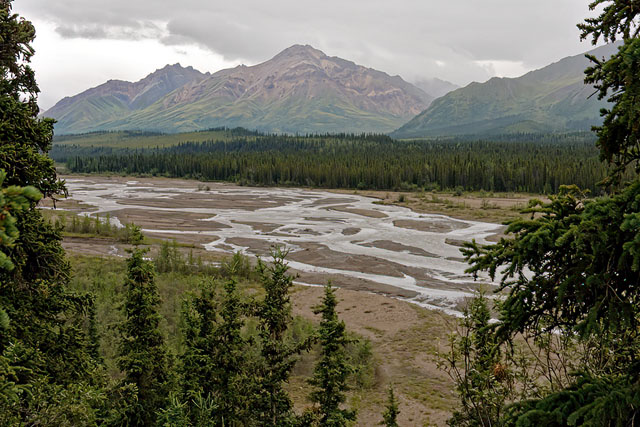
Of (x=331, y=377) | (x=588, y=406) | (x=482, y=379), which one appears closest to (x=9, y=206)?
(x=588, y=406)


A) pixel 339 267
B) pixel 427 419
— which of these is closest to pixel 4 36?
pixel 427 419

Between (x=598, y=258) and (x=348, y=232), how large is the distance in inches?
2005

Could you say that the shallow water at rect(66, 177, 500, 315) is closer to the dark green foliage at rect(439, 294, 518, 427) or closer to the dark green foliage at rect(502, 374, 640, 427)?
the dark green foliage at rect(439, 294, 518, 427)

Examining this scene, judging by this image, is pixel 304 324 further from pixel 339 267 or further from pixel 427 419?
pixel 339 267

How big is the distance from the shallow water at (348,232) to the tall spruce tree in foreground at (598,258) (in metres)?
21.5

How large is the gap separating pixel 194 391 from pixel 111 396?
246cm

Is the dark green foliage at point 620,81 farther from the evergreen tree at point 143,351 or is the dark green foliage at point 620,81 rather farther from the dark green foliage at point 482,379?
the evergreen tree at point 143,351

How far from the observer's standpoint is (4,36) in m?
8.60

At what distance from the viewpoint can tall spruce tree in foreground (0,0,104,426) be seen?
24.3 feet

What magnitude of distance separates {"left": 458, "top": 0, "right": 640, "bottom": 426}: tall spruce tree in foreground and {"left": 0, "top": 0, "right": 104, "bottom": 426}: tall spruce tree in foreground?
6.94 m

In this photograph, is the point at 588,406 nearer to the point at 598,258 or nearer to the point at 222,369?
the point at 598,258

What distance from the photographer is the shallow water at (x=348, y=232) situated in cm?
3673

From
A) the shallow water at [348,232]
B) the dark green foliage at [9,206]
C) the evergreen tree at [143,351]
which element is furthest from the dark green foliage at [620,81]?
the shallow water at [348,232]

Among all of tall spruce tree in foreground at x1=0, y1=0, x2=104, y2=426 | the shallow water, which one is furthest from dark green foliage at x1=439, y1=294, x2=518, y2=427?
the shallow water
